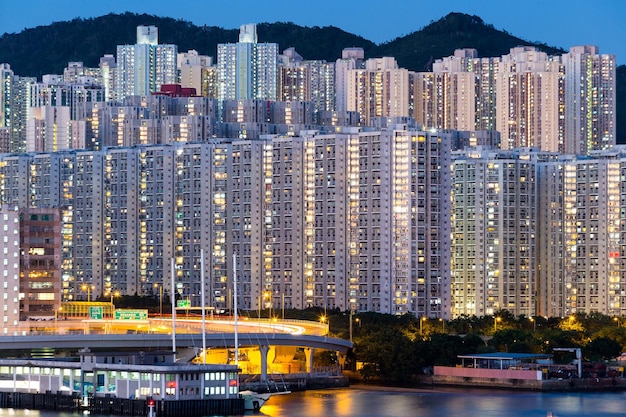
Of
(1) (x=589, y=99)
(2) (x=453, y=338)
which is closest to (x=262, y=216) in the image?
(2) (x=453, y=338)

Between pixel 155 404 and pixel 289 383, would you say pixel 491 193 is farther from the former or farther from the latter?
pixel 155 404

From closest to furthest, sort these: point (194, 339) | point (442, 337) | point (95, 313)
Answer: point (194, 339) < point (442, 337) < point (95, 313)

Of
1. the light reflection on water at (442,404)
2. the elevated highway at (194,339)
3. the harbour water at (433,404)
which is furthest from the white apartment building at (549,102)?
the light reflection on water at (442,404)

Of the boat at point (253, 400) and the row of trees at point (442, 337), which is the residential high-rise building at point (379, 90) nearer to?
the row of trees at point (442, 337)

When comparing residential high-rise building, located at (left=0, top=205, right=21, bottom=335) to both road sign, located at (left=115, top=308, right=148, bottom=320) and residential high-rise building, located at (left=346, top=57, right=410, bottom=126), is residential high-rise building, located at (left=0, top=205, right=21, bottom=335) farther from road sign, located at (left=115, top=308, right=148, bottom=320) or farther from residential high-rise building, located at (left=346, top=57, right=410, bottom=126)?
residential high-rise building, located at (left=346, top=57, right=410, bottom=126)

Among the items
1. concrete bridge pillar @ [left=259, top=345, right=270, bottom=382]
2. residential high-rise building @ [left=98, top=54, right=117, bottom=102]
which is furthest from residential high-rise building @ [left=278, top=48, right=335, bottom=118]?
concrete bridge pillar @ [left=259, top=345, right=270, bottom=382]

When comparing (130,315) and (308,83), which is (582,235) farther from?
(308,83)

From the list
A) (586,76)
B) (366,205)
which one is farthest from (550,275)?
(586,76)

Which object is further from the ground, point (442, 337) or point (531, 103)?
point (531, 103)
